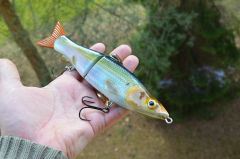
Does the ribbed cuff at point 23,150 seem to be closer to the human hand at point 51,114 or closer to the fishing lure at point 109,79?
the human hand at point 51,114

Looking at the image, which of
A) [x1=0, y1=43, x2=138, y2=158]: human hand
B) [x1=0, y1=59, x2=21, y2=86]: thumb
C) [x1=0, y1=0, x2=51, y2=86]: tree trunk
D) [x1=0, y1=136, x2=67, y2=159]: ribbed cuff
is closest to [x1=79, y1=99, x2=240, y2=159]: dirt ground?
[x1=0, y1=0, x2=51, y2=86]: tree trunk

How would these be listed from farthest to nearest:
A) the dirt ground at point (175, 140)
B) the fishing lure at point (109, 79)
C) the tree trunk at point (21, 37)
→ 1. the dirt ground at point (175, 140)
2. the tree trunk at point (21, 37)
3. the fishing lure at point (109, 79)

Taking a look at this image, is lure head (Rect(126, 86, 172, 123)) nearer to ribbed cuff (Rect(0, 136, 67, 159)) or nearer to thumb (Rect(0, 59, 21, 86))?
ribbed cuff (Rect(0, 136, 67, 159))

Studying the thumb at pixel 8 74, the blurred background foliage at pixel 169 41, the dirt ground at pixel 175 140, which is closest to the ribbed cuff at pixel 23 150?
the thumb at pixel 8 74

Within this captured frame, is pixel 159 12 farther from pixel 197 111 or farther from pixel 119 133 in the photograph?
pixel 119 133

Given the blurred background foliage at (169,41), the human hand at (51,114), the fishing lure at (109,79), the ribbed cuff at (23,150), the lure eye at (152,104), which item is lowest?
the blurred background foliage at (169,41)

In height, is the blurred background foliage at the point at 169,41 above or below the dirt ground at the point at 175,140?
above

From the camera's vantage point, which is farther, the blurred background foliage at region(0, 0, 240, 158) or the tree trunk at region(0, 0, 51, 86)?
the blurred background foliage at region(0, 0, 240, 158)
